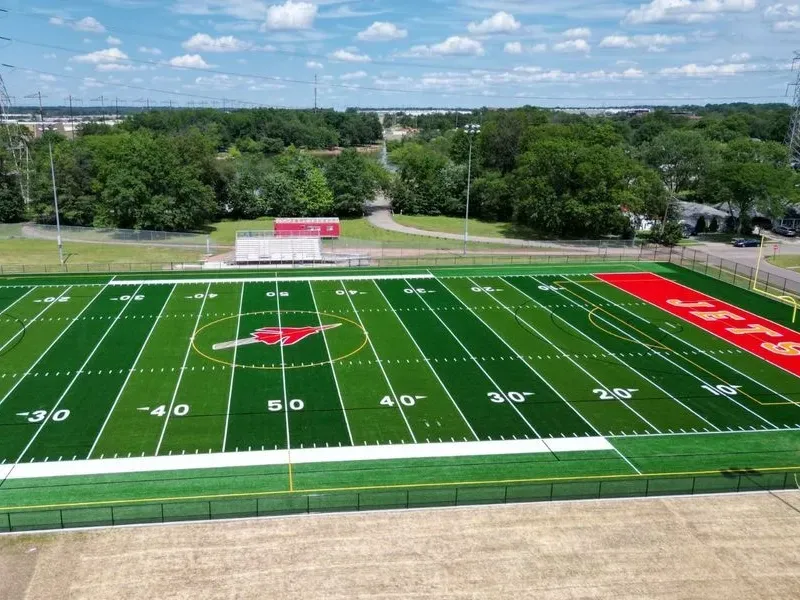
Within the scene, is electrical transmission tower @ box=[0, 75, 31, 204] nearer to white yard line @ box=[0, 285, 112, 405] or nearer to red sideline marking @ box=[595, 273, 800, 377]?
white yard line @ box=[0, 285, 112, 405]

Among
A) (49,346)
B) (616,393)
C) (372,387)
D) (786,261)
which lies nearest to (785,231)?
(786,261)

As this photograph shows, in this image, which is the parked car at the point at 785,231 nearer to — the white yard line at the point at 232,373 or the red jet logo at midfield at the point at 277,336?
the red jet logo at midfield at the point at 277,336

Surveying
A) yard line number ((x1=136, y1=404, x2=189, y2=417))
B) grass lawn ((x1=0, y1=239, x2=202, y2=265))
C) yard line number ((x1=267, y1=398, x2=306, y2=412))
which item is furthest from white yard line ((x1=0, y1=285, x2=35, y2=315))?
yard line number ((x1=267, y1=398, x2=306, y2=412))

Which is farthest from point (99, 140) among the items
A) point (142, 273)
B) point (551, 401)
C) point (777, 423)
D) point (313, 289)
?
Result: point (777, 423)

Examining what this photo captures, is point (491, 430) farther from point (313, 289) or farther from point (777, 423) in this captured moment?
point (313, 289)

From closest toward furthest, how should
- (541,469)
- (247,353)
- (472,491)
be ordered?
1. (472,491)
2. (541,469)
3. (247,353)

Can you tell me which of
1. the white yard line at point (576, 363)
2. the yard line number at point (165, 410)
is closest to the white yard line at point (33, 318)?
the yard line number at point (165, 410)

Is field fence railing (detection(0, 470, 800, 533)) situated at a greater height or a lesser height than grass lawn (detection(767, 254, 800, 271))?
lesser
